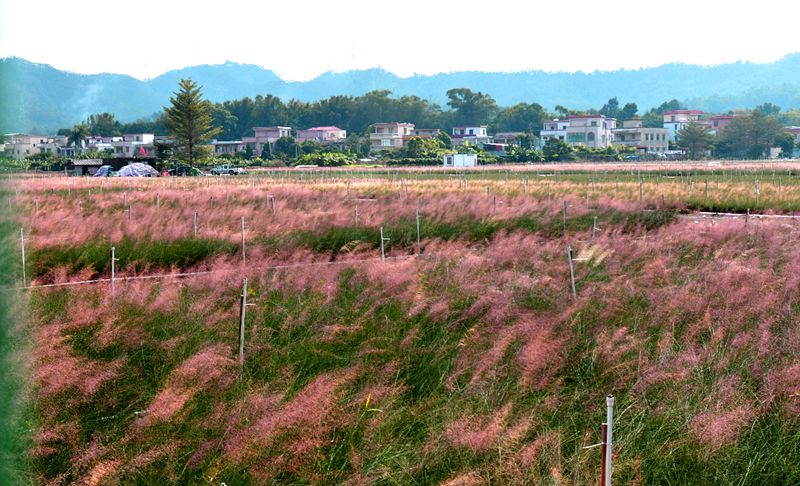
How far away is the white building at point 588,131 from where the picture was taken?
109812mm

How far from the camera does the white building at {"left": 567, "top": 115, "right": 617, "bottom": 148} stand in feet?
360

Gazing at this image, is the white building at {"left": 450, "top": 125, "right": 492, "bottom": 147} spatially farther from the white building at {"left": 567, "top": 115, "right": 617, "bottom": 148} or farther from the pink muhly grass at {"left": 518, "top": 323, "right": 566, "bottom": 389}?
the pink muhly grass at {"left": 518, "top": 323, "right": 566, "bottom": 389}

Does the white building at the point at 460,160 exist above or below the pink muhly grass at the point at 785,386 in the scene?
above

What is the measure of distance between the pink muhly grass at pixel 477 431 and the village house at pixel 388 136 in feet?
325

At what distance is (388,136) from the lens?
4365 inches

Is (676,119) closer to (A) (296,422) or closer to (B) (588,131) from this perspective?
(B) (588,131)

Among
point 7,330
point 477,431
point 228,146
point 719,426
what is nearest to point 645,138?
point 228,146

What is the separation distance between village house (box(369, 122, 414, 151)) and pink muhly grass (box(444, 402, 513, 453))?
9901 centimetres

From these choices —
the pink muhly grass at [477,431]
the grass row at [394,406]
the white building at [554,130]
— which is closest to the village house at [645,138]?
the white building at [554,130]

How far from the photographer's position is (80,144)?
100438 millimetres

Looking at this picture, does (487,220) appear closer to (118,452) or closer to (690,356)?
(690,356)

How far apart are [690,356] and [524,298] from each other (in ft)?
8.26

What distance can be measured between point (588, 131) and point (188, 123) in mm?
62647

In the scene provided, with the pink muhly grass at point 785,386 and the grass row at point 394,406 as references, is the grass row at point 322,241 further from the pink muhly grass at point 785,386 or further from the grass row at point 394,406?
the pink muhly grass at point 785,386
